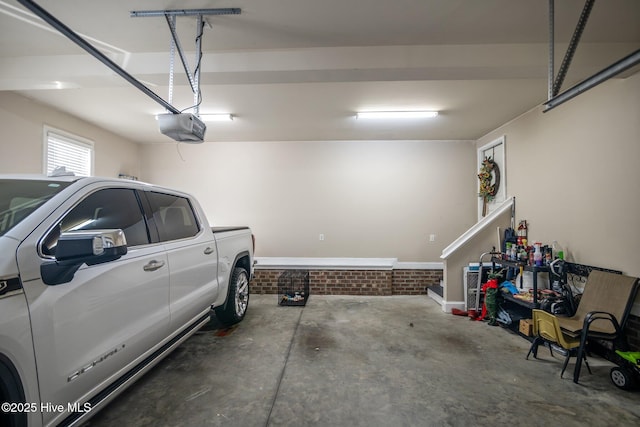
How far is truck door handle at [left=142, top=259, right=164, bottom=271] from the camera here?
1.97m

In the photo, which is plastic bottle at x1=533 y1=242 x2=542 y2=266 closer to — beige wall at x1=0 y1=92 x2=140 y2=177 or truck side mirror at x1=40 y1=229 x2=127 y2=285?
truck side mirror at x1=40 y1=229 x2=127 y2=285

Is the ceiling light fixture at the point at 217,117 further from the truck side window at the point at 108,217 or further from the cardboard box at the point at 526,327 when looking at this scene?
the cardboard box at the point at 526,327

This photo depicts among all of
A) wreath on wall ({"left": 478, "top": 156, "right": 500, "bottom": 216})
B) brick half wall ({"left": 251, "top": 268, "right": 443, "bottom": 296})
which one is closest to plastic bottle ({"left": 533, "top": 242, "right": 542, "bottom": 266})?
wreath on wall ({"left": 478, "top": 156, "right": 500, "bottom": 216})

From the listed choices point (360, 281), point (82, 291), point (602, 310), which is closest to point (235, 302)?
point (82, 291)

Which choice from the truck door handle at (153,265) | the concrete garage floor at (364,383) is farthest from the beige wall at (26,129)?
the concrete garage floor at (364,383)

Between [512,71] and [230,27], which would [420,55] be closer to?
[512,71]

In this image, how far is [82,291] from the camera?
148 cm

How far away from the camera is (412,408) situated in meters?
2.17

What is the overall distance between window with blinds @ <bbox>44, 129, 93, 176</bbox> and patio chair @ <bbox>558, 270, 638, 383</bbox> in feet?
21.7

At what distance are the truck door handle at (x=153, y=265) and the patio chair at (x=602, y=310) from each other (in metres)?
3.79

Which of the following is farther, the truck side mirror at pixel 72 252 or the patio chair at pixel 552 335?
the patio chair at pixel 552 335

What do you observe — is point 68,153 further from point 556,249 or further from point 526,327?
point 556,249

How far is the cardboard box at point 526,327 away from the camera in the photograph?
11.2ft

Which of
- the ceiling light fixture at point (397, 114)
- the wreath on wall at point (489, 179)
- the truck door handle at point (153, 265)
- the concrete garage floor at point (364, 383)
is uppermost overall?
the ceiling light fixture at point (397, 114)
